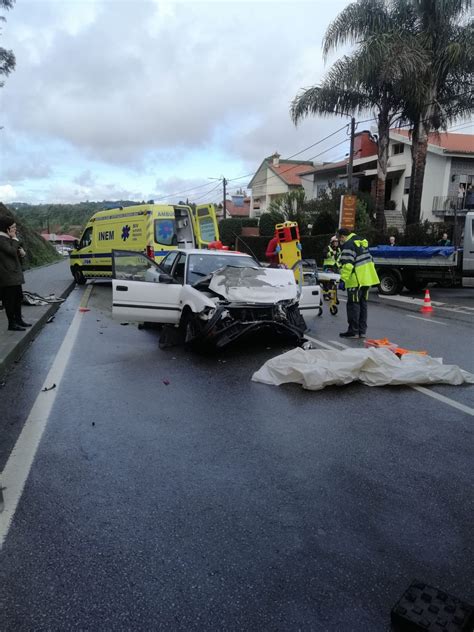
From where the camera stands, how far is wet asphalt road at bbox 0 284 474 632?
221 centimetres

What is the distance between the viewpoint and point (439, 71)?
2083 centimetres

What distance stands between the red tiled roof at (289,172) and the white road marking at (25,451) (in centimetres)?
5066

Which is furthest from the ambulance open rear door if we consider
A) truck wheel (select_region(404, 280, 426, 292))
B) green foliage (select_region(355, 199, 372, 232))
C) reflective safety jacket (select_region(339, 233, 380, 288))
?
green foliage (select_region(355, 199, 372, 232))

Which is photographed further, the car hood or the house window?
the house window

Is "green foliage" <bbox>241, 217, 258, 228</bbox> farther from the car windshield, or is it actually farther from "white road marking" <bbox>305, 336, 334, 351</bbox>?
"white road marking" <bbox>305, 336, 334, 351</bbox>

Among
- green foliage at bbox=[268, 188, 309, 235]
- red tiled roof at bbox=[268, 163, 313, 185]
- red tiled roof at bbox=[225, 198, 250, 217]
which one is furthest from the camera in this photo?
red tiled roof at bbox=[225, 198, 250, 217]

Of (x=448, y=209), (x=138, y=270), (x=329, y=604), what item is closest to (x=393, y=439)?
(x=329, y=604)

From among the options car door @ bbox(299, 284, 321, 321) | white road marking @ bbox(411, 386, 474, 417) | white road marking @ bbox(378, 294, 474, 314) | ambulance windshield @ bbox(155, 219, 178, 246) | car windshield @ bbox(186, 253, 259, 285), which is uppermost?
ambulance windshield @ bbox(155, 219, 178, 246)

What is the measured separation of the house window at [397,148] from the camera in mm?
35625

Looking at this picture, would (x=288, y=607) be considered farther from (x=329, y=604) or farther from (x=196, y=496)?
(x=196, y=496)

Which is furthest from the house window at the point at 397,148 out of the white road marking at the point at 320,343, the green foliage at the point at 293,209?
the white road marking at the point at 320,343

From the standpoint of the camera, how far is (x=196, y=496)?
3.10 meters

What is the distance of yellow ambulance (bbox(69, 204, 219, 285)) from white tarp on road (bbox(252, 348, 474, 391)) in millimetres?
8774

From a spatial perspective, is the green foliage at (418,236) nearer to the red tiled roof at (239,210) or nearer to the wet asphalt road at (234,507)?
the wet asphalt road at (234,507)
